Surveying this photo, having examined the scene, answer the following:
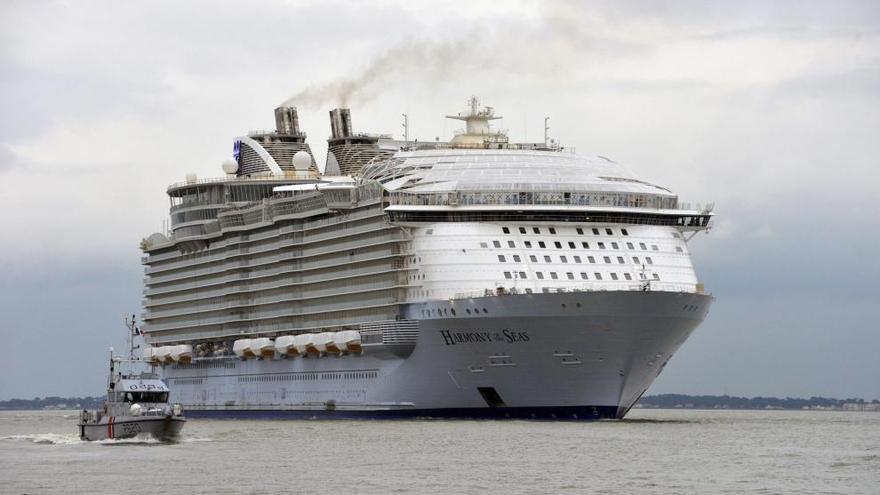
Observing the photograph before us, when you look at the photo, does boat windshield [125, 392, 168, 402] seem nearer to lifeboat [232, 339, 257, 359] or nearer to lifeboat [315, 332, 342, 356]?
lifeboat [315, 332, 342, 356]

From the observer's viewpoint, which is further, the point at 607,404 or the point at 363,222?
the point at 363,222

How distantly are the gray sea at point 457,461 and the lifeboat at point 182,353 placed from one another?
28.7 meters

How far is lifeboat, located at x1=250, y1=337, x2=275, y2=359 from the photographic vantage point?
98.8 m

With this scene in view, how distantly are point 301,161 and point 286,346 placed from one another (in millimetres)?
17444

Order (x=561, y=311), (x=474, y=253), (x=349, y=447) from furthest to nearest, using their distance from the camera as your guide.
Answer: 1. (x=474, y=253)
2. (x=561, y=311)
3. (x=349, y=447)

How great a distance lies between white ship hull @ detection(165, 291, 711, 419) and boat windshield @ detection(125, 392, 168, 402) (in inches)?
587

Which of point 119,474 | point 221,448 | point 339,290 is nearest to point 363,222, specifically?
point 339,290

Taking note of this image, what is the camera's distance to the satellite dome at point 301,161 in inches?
4326

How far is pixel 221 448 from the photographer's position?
69.3m

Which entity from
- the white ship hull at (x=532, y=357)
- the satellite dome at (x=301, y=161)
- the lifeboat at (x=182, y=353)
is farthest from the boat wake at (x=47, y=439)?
the satellite dome at (x=301, y=161)

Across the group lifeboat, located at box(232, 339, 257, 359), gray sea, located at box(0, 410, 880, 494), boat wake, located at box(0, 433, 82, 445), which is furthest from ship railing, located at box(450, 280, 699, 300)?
lifeboat, located at box(232, 339, 257, 359)

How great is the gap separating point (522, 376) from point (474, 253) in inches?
270

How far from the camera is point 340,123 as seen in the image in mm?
109375

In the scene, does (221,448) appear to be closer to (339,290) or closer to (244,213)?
(339,290)
